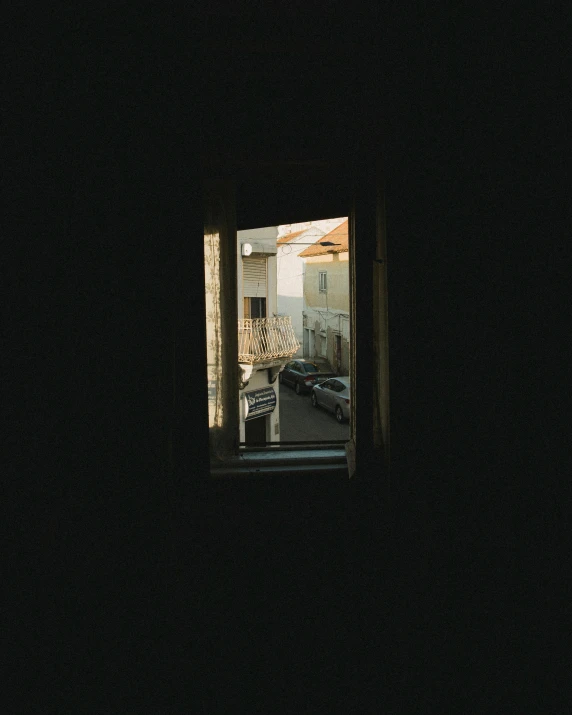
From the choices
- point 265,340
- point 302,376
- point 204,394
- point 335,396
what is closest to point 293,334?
→ point 265,340

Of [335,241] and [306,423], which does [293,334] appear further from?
[335,241]

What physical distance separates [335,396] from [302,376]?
3023 mm

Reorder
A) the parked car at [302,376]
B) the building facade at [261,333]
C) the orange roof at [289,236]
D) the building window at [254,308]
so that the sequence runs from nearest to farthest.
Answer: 1. the building facade at [261,333]
2. the building window at [254,308]
3. the parked car at [302,376]
4. the orange roof at [289,236]

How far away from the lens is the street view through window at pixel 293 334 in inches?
385

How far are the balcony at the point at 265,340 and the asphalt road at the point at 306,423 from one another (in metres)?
2.16

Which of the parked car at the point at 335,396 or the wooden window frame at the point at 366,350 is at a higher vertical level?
the wooden window frame at the point at 366,350

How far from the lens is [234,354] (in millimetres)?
2031

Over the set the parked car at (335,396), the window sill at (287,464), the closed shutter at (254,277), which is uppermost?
the closed shutter at (254,277)

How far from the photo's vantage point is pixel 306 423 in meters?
13.0

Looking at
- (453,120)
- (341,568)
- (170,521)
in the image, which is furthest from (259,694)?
(453,120)

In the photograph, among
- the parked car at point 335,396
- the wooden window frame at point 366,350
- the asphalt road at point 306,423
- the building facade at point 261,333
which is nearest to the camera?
the wooden window frame at point 366,350

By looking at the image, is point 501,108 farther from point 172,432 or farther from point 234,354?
point 172,432

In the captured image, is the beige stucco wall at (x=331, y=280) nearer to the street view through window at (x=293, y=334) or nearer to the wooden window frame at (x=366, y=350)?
the street view through window at (x=293, y=334)

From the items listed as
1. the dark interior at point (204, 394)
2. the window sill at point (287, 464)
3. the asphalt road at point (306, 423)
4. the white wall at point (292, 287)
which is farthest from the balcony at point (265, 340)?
the white wall at point (292, 287)
